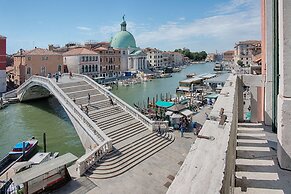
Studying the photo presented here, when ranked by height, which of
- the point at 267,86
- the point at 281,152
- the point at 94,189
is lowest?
the point at 94,189

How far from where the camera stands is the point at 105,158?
13.3m

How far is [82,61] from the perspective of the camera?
5419 cm

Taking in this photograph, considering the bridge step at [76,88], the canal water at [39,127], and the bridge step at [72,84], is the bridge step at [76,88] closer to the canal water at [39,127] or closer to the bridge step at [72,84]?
the bridge step at [72,84]

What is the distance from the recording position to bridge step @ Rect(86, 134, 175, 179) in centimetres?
1200

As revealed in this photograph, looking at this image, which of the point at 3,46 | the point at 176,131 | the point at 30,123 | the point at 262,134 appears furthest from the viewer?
the point at 3,46

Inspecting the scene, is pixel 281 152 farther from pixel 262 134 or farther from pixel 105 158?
pixel 105 158

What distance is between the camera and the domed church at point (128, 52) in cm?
7294

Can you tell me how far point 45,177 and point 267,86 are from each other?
31.1ft

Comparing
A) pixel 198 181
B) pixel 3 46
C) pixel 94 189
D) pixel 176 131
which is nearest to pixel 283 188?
pixel 198 181

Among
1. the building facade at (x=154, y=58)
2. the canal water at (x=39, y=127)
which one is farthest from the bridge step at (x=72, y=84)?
the building facade at (x=154, y=58)

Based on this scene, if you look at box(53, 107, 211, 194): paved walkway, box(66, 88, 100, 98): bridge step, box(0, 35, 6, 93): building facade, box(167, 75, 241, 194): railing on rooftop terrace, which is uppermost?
box(0, 35, 6, 93): building facade

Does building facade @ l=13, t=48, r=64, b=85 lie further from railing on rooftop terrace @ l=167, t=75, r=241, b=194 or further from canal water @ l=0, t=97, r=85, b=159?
railing on rooftop terrace @ l=167, t=75, r=241, b=194

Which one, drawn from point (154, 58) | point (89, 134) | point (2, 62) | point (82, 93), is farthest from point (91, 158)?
point (154, 58)

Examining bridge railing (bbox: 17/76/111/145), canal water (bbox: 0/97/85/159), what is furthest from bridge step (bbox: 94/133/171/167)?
canal water (bbox: 0/97/85/159)
